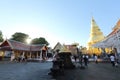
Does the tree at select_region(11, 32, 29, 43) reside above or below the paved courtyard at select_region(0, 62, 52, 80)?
above

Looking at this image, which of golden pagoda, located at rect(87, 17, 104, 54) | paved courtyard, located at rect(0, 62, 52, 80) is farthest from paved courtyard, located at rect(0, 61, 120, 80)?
golden pagoda, located at rect(87, 17, 104, 54)

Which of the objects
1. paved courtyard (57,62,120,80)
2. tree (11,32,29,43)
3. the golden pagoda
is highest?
tree (11,32,29,43)

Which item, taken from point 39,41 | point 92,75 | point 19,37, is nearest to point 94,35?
point 39,41

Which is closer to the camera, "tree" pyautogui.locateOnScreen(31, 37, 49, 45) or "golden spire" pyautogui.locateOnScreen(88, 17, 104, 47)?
"golden spire" pyautogui.locateOnScreen(88, 17, 104, 47)

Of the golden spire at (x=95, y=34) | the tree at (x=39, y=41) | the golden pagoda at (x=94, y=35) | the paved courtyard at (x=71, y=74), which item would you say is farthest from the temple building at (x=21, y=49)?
the tree at (x=39, y=41)

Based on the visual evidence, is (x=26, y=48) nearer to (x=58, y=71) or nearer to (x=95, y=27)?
(x=95, y=27)

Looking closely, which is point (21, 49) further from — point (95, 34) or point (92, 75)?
point (92, 75)

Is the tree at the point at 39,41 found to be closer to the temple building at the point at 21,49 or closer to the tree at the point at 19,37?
the tree at the point at 19,37

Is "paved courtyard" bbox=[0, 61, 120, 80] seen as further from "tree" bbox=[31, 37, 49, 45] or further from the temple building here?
"tree" bbox=[31, 37, 49, 45]

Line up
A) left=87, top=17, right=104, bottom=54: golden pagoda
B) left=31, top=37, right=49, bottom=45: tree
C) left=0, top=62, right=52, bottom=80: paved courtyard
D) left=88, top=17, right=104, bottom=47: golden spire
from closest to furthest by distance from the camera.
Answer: left=0, top=62, right=52, bottom=80: paved courtyard
left=87, top=17, right=104, bottom=54: golden pagoda
left=88, top=17, right=104, bottom=47: golden spire
left=31, top=37, right=49, bottom=45: tree

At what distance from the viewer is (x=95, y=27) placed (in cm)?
6062

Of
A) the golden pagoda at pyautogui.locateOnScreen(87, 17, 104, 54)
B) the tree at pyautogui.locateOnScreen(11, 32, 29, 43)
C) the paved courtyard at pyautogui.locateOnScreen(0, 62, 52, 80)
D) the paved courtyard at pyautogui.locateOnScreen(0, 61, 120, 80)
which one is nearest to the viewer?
the paved courtyard at pyautogui.locateOnScreen(0, 61, 120, 80)

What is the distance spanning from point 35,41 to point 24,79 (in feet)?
239

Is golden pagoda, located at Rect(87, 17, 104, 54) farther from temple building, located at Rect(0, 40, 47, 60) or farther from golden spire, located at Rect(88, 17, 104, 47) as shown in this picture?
temple building, located at Rect(0, 40, 47, 60)
